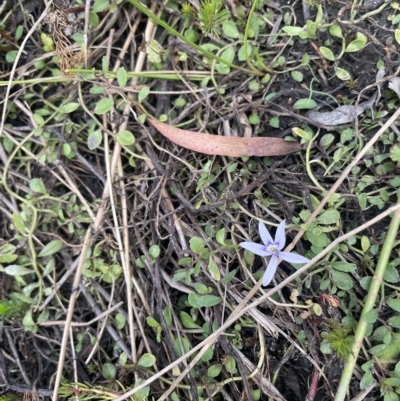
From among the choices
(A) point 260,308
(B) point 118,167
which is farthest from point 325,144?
(B) point 118,167

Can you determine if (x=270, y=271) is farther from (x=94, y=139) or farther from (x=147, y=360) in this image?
(x=94, y=139)

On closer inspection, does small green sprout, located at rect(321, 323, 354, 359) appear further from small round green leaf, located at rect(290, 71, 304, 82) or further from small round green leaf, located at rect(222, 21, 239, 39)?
small round green leaf, located at rect(222, 21, 239, 39)

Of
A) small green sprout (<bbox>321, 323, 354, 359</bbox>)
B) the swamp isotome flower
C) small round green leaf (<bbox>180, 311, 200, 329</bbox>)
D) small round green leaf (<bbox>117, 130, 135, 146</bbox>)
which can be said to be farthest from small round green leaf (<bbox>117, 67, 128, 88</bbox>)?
small green sprout (<bbox>321, 323, 354, 359</bbox>)

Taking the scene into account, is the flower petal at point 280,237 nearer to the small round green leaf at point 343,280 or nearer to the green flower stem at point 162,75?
the small round green leaf at point 343,280

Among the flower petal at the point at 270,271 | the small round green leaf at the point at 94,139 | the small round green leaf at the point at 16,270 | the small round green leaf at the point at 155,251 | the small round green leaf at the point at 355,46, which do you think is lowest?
the small round green leaf at the point at 16,270

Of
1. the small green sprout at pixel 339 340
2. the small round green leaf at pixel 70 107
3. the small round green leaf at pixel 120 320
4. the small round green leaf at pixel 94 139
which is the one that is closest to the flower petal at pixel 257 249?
the small green sprout at pixel 339 340
